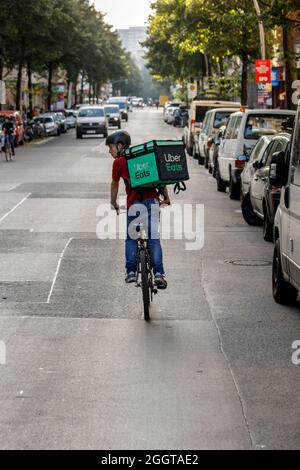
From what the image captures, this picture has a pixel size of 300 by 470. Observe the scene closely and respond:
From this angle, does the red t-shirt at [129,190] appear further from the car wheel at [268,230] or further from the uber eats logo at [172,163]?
the car wheel at [268,230]

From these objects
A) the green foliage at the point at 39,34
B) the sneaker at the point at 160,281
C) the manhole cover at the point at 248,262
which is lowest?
the manhole cover at the point at 248,262

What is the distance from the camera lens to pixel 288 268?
11438 mm

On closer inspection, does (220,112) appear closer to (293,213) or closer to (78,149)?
(78,149)

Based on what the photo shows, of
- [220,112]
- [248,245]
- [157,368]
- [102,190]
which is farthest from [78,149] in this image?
[157,368]

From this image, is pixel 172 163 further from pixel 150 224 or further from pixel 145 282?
pixel 145 282

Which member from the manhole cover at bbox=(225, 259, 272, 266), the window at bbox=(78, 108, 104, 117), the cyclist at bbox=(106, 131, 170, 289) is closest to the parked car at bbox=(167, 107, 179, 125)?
the window at bbox=(78, 108, 104, 117)

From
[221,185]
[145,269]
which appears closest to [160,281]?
[145,269]

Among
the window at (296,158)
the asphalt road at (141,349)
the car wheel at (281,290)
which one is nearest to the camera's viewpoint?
the asphalt road at (141,349)

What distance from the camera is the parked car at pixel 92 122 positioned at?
7056 cm

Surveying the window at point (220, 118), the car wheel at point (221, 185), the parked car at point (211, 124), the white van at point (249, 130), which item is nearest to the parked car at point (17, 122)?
the parked car at point (211, 124)

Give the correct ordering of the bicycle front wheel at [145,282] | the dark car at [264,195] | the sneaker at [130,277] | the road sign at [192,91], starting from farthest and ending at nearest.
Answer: the road sign at [192,91] → the dark car at [264,195] → the sneaker at [130,277] → the bicycle front wheel at [145,282]

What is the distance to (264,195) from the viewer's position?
18578 mm

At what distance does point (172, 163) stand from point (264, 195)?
7.61 metres

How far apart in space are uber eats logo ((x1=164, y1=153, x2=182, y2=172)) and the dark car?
641 centimetres
